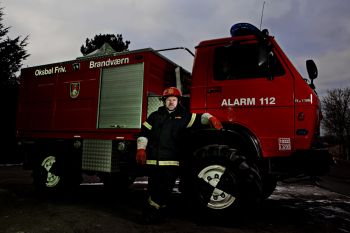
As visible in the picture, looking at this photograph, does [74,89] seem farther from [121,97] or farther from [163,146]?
[163,146]

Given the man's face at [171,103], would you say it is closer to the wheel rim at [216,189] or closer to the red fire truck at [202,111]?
the red fire truck at [202,111]

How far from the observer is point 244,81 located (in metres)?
4.35

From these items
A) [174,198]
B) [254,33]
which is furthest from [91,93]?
[254,33]

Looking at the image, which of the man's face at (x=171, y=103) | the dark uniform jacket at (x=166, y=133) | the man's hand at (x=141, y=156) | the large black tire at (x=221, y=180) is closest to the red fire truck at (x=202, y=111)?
the large black tire at (x=221, y=180)

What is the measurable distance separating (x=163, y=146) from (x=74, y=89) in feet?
9.32

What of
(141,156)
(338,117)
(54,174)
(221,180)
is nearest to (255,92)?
(221,180)

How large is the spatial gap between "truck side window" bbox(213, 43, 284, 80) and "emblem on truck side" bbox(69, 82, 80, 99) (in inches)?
113

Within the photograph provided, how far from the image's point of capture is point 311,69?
4902mm

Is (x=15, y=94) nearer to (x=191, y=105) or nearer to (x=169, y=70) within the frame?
(x=169, y=70)

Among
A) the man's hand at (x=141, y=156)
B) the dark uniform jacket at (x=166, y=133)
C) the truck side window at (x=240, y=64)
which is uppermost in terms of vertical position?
the truck side window at (x=240, y=64)

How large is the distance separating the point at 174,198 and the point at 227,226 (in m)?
2.28

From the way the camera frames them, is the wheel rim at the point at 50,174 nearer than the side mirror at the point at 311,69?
No

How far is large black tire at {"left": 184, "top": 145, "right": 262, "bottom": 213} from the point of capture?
12.7 feet

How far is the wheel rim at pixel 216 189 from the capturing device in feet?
13.1
